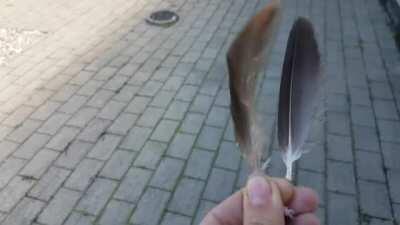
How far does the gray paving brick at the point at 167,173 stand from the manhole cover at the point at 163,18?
11.7ft

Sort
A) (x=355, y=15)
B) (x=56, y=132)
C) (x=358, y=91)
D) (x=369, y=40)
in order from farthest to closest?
(x=355, y=15) → (x=369, y=40) → (x=358, y=91) → (x=56, y=132)

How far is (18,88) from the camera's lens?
5406 millimetres

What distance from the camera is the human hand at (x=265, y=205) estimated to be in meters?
1.63

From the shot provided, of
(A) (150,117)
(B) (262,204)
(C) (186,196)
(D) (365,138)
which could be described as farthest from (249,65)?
(A) (150,117)

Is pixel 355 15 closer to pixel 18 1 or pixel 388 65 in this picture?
pixel 388 65

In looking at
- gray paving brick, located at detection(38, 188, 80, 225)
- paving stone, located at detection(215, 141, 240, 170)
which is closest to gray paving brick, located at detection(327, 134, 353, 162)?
paving stone, located at detection(215, 141, 240, 170)

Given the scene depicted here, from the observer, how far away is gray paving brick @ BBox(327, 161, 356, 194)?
372 cm

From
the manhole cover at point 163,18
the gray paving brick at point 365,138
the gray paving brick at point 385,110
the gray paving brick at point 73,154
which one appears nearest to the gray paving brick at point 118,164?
the gray paving brick at point 73,154

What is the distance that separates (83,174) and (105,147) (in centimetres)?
42

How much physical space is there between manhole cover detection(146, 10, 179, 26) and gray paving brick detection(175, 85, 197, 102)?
2.18m

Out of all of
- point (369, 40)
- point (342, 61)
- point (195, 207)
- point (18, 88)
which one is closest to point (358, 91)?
point (342, 61)

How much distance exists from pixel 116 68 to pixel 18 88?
4.36ft

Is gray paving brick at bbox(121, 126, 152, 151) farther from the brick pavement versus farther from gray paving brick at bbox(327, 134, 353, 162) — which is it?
gray paving brick at bbox(327, 134, 353, 162)

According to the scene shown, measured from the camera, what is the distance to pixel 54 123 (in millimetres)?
4688
